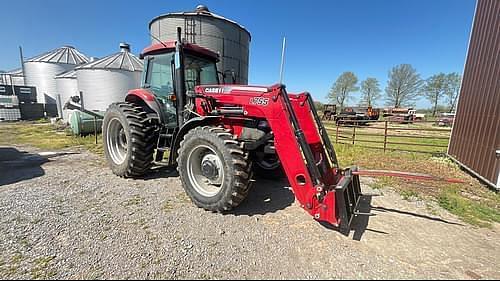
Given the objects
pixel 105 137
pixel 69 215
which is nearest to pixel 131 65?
pixel 105 137

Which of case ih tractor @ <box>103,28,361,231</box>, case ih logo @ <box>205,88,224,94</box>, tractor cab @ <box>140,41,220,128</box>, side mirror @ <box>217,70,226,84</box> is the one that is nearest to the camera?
case ih tractor @ <box>103,28,361,231</box>

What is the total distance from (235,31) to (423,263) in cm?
1273

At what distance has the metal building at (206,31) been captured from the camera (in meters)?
11.4

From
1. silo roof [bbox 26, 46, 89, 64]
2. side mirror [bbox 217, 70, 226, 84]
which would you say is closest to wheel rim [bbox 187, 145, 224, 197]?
side mirror [bbox 217, 70, 226, 84]

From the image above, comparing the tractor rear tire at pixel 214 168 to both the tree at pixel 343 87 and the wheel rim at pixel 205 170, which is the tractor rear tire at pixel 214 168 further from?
the tree at pixel 343 87

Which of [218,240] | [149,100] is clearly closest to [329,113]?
[149,100]

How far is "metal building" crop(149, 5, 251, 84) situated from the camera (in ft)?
37.3

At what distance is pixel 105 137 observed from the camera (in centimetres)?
509

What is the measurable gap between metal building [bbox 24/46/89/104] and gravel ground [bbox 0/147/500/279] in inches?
1119

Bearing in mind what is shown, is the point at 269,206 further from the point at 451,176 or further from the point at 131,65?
the point at 131,65

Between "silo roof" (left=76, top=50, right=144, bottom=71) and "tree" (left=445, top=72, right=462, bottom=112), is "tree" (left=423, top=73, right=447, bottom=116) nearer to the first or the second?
"tree" (left=445, top=72, right=462, bottom=112)

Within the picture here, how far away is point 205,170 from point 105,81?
57.2ft

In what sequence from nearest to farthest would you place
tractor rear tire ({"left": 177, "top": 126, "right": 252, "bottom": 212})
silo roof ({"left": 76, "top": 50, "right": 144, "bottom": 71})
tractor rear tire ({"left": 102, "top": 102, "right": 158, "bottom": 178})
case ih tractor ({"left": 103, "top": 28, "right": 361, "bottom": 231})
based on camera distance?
1. case ih tractor ({"left": 103, "top": 28, "right": 361, "bottom": 231})
2. tractor rear tire ({"left": 177, "top": 126, "right": 252, "bottom": 212})
3. tractor rear tire ({"left": 102, "top": 102, "right": 158, "bottom": 178})
4. silo roof ({"left": 76, "top": 50, "right": 144, "bottom": 71})

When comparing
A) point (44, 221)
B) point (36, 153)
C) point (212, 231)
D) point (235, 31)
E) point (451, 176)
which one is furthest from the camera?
point (235, 31)
